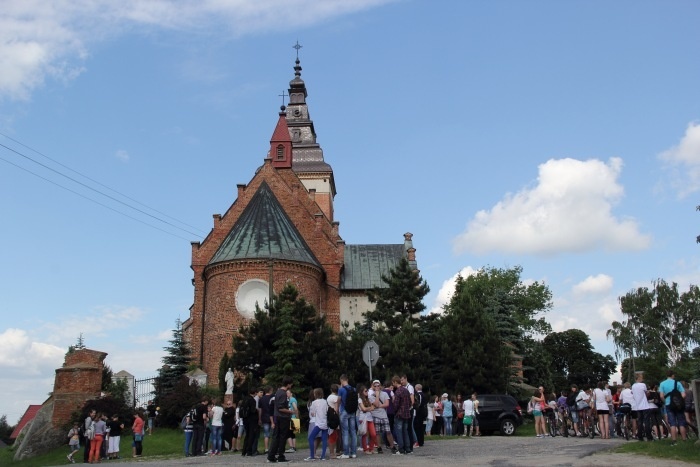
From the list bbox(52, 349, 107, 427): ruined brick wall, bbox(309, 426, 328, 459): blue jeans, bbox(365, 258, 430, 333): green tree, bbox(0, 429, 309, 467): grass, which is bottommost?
bbox(0, 429, 309, 467): grass

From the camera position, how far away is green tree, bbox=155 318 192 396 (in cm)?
3375

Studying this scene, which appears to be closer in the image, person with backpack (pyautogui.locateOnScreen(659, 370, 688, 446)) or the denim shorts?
person with backpack (pyautogui.locateOnScreen(659, 370, 688, 446))

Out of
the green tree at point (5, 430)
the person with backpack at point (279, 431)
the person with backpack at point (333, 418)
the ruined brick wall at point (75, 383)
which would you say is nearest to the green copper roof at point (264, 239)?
the ruined brick wall at point (75, 383)

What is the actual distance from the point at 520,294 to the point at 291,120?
29502 millimetres

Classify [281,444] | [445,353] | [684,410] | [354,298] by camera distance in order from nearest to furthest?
1. [281,444]
2. [684,410]
3. [445,353]
4. [354,298]

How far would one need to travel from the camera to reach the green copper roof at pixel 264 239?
36.6m

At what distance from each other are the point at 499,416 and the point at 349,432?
35.9 feet

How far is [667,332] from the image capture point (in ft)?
186

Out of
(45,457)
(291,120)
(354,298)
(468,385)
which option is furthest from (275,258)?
(291,120)

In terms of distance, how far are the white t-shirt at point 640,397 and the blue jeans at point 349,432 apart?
22.6 ft

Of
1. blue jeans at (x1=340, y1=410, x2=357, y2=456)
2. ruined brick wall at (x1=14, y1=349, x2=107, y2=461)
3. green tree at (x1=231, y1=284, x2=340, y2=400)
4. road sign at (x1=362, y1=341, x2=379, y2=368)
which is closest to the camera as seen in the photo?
blue jeans at (x1=340, y1=410, x2=357, y2=456)

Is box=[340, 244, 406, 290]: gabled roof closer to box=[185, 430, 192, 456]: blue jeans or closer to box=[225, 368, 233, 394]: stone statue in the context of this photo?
box=[225, 368, 233, 394]: stone statue

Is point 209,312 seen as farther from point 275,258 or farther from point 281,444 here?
point 281,444

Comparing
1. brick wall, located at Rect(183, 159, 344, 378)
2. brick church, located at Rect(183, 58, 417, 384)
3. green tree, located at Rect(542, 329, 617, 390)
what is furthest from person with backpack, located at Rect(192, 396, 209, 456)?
green tree, located at Rect(542, 329, 617, 390)
